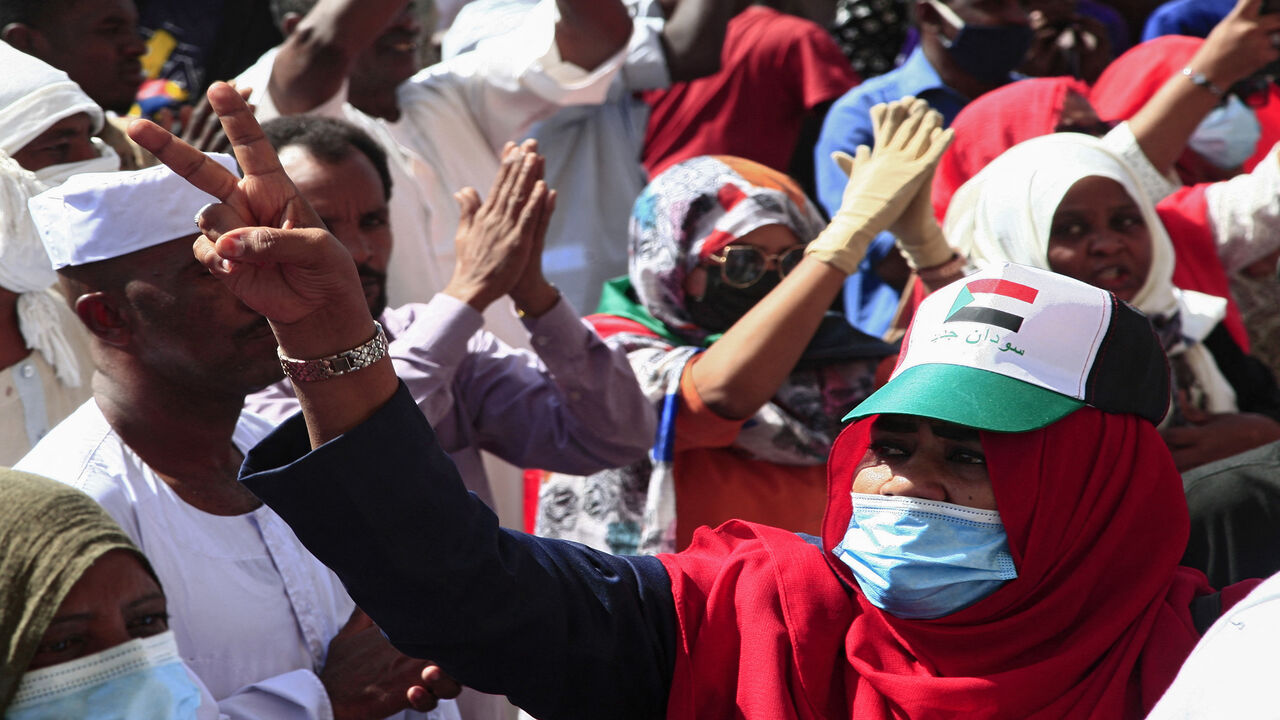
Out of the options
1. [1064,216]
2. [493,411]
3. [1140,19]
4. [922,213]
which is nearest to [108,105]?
[493,411]

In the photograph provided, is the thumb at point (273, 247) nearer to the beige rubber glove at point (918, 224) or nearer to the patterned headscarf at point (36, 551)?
the patterned headscarf at point (36, 551)

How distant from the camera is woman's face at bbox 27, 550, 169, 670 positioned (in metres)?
1.83

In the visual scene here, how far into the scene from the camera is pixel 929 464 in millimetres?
Answer: 2105

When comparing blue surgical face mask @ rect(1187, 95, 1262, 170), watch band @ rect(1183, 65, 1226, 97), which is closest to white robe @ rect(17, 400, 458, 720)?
watch band @ rect(1183, 65, 1226, 97)

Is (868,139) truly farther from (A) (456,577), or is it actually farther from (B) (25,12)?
(A) (456,577)

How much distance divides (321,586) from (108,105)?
1965mm

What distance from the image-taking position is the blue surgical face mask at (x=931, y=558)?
6.64 ft

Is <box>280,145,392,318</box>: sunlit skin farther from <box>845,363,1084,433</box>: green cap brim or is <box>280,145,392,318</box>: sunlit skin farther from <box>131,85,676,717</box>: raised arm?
<box>845,363,1084,433</box>: green cap brim

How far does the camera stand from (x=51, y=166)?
3.04 m

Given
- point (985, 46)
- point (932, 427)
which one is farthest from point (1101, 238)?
point (932, 427)

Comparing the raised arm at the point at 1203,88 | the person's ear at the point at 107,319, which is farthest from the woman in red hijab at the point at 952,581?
the raised arm at the point at 1203,88

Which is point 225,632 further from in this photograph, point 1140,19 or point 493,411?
point 1140,19

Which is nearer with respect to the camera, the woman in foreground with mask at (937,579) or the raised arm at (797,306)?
the woman in foreground with mask at (937,579)

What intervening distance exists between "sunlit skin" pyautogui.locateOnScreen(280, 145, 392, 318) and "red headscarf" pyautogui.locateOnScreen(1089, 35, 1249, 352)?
249 cm
